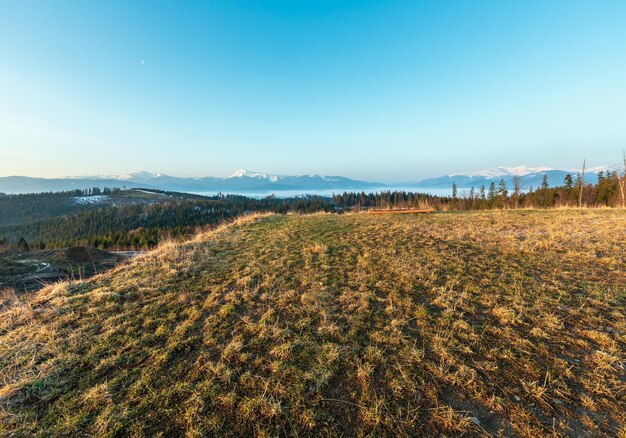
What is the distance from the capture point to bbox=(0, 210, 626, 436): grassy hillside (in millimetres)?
2979

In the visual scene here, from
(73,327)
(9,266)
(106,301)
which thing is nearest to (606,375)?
(73,327)

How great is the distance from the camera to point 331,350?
408cm

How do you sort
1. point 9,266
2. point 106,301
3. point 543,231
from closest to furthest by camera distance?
point 106,301 < point 543,231 < point 9,266

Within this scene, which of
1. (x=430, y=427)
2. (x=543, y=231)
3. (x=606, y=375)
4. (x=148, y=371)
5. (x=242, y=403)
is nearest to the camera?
(x=430, y=427)

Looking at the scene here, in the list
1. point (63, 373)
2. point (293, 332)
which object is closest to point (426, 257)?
point (293, 332)

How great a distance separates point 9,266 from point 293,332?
30.6 m

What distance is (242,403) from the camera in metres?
3.19

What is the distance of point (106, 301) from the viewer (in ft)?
20.5

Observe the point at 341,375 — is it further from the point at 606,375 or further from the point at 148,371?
the point at 606,375

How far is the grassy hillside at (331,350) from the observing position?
2.98m

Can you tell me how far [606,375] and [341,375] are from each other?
3606mm

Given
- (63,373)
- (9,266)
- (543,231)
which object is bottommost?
(9,266)

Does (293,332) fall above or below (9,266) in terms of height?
above

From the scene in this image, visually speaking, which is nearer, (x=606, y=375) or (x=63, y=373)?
(x=606, y=375)
